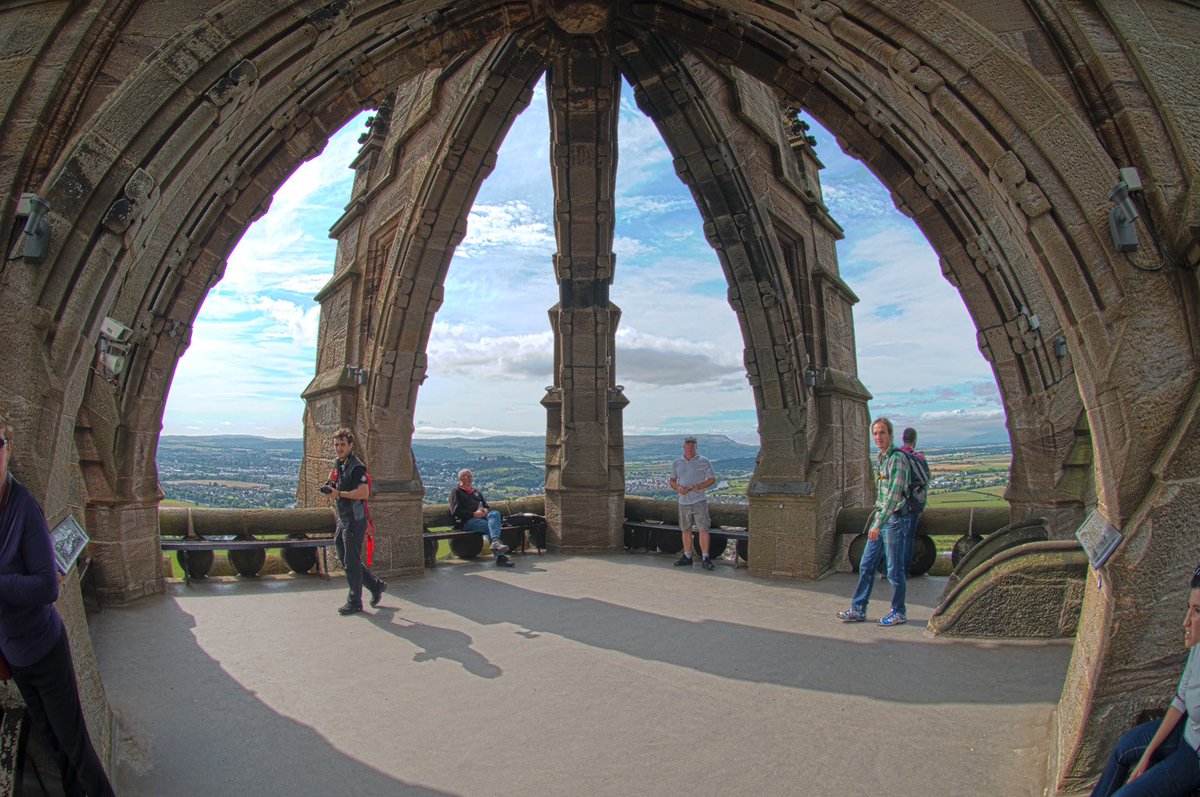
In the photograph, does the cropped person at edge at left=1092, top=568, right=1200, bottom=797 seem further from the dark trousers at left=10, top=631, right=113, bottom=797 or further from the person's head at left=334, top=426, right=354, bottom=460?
the person's head at left=334, top=426, right=354, bottom=460

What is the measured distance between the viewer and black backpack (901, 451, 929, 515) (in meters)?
5.92

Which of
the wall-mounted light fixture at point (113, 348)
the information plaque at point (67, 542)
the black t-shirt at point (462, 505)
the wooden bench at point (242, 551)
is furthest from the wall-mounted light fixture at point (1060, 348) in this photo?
the wall-mounted light fixture at point (113, 348)

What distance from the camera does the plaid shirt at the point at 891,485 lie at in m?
5.88

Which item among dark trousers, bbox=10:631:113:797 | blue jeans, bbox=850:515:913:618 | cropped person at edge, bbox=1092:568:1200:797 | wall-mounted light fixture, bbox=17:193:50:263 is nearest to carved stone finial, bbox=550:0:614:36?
wall-mounted light fixture, bbox=17:193:50:263

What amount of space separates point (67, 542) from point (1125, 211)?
4358 mm

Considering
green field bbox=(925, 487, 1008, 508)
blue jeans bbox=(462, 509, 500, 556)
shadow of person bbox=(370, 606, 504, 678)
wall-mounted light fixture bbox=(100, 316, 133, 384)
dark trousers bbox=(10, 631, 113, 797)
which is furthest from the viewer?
blue jeans bbox=(462, 509, 500, 556)

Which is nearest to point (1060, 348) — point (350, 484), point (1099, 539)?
point (1099, 539)

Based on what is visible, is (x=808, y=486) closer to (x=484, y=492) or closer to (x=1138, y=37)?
(x=484, y=492)

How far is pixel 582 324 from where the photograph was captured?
11070 mm

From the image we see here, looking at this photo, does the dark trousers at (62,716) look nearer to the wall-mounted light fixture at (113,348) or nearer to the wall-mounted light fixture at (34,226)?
the wall-mounted light fixture at (34,226)

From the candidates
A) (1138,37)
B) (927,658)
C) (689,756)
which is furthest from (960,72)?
(927,658)

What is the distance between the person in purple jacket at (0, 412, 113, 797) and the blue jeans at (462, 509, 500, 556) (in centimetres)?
709

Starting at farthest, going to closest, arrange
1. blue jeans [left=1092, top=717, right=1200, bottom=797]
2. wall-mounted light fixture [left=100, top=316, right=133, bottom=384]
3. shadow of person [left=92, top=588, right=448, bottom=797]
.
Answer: wall-mounted light fixture [left=100, top=316, right=133, bottom=384], shadow of person [left=92, top=588, right=448, bottom=797], blue jeans [left=1092, top=717, right=1200, bottom=797]

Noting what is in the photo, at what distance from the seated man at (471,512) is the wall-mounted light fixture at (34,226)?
23.4 ft
